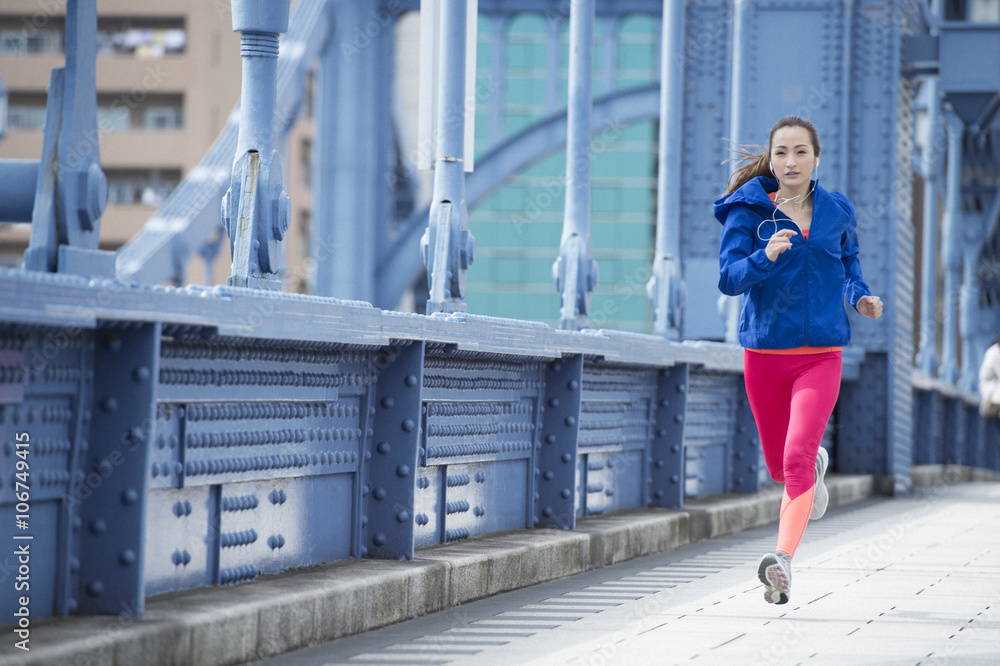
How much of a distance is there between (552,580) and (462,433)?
83 centimetres

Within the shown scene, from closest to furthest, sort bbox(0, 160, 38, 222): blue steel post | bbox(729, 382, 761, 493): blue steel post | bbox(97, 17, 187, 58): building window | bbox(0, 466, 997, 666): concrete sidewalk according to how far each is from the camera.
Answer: bbox(0, 466, 997, 666): concrete sidewalk, bbox(0, 160, 38, 222): blue steel post, bbox(729, 382, 761, 493): blue steel post, bbox(97, 17, 187, 58): building window

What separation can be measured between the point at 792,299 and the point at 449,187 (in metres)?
1.95

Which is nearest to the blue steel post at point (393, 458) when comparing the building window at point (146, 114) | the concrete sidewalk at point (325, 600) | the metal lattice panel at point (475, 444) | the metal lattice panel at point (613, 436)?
the concrete sidewalk at point (325, 600)

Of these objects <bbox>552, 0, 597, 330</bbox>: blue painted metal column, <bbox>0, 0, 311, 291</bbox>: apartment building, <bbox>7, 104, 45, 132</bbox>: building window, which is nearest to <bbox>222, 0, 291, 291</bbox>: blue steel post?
<bbox>552, 0, 597, 330</bbox>: blue painted metal column

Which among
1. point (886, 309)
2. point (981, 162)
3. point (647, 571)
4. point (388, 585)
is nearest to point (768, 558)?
point (388, 585)

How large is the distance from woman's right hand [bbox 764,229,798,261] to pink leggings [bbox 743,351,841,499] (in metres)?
0.45

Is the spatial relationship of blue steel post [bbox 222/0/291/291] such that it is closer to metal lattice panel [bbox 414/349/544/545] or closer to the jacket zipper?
metal lattice panel [bbox 414/349/544/545]

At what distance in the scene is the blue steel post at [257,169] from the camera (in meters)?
5.10

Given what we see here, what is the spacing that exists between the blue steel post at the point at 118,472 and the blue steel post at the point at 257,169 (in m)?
1.23

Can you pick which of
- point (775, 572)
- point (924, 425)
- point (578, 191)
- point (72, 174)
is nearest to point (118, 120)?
point (924, 425)

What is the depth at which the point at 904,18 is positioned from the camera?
15.6 metres

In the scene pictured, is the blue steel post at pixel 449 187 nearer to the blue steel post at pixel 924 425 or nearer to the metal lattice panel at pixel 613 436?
the metal lattice panel at pixel 613 436

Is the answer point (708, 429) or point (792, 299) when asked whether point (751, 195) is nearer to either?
point (792, 299)

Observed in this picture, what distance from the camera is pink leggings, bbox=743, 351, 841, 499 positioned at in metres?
5.34
